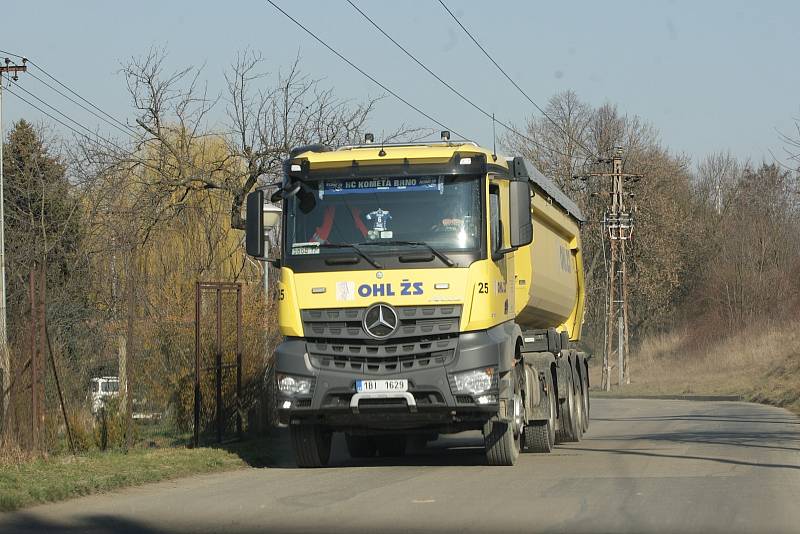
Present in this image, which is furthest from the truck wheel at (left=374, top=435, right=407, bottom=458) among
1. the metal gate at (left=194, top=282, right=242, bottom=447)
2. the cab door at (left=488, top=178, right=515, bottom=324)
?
the cab door at (left=488, top=178, right=515, bottom=324)

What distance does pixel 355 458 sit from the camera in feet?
54.3

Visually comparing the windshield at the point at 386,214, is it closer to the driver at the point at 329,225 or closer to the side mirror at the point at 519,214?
the driver at the point at 329,225

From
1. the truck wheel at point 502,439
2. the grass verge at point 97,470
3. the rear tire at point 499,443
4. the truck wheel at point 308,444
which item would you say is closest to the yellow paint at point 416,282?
the truck wheel at point 502,439

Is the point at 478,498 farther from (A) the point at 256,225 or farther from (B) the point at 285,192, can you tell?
(B) the point at 285,192

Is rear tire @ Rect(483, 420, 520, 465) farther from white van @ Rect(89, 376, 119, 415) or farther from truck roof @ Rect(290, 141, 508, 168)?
white van @ Rect(89, 376, 119, 415)

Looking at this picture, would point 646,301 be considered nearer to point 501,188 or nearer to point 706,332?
point 706,332

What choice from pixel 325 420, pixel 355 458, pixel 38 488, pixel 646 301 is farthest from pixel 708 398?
pixel 38 488

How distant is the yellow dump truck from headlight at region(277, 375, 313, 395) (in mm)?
14

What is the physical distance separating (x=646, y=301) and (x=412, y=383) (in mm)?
58289

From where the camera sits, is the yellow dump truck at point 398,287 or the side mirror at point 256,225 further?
the side mirror at point 256,225

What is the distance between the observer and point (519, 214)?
44.0ft

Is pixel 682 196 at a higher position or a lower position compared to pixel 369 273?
higher

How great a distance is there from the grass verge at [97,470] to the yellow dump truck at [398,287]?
124cm

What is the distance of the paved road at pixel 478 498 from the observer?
30.0 ft
